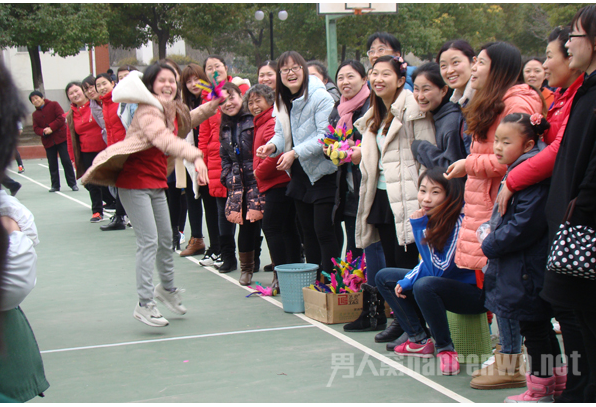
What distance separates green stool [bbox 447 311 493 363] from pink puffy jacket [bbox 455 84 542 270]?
0.48m

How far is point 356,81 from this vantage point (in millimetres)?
5035

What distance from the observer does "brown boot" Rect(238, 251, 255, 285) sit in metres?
6.29

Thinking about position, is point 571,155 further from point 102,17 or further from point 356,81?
point 102,17

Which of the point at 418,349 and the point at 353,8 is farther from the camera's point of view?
the point at 353,8

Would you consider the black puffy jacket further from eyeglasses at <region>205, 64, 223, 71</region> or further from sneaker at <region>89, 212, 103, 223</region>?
sneaker at <region>89, 212, 103, 223</region>

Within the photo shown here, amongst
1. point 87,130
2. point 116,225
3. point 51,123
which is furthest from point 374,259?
point 51,123

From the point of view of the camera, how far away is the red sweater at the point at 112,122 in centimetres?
725

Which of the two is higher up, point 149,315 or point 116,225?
point 149,315

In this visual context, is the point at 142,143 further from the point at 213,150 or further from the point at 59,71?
the point at 59,71

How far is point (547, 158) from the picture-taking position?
3.10m

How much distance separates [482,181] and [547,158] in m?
0.56

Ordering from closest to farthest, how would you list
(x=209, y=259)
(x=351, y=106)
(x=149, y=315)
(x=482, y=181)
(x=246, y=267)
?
1. (x=482, y=181)
2. (x=149, y=315)
3. (x=351, y=106)
4. (x=246, y=267)
5. (x=209, y=259)

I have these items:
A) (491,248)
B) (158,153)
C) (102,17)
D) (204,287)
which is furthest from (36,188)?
(102,17)

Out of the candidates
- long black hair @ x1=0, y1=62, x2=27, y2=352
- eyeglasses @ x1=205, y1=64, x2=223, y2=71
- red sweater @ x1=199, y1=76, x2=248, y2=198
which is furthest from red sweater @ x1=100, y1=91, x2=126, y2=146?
long black hair @ x1=0, y1=62, x2=27, y2=352
